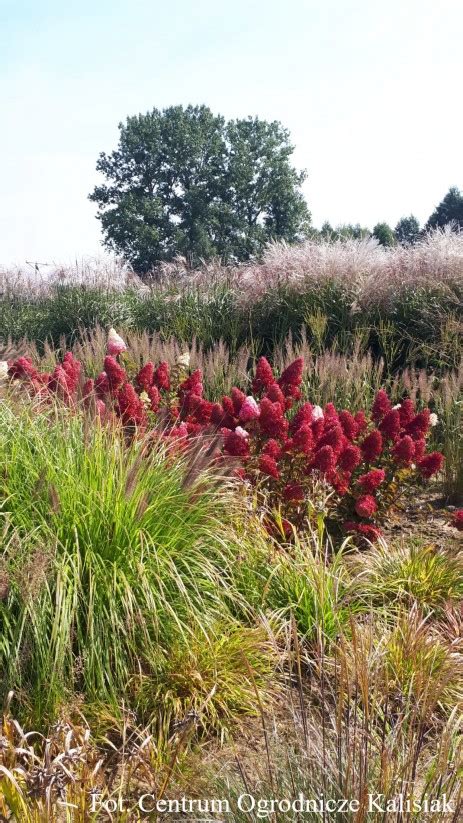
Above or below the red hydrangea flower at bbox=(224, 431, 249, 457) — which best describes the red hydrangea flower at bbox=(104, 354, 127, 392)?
above

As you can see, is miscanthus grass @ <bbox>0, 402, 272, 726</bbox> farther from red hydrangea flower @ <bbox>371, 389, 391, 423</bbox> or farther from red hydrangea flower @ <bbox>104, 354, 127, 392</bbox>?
red hydrangea flower @ <bbox>371, 389, 391, 423</bbox>

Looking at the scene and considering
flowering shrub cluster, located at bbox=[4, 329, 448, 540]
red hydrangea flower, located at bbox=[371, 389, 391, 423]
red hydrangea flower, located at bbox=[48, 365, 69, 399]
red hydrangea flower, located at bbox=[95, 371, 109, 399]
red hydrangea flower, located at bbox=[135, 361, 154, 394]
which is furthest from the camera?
red hydrangea flower, located at bbox=[135, 361, 154, 394]

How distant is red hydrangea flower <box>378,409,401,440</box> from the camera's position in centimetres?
426

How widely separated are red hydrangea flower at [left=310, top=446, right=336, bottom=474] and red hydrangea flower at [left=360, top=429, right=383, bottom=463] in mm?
354

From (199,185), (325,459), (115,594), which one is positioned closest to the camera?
(115,594)

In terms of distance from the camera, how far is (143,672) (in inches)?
108

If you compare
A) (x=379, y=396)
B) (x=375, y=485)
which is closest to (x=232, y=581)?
(x=375, y=485)

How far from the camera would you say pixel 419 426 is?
175 inches

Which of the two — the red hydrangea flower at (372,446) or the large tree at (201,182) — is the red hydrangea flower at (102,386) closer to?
the red hydrangea flower at (372,446)

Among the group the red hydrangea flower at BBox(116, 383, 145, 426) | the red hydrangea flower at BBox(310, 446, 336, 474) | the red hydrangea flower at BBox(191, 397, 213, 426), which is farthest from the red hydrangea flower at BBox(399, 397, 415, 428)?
the red hydrangea flower at BBox(116, 383, 145, 426)

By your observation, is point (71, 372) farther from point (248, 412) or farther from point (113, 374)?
point (248, 412)

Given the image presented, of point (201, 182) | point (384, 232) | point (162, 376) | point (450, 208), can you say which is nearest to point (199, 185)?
point (201, 182)

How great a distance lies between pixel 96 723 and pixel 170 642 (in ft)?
1.24

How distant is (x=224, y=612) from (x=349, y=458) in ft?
4.04
